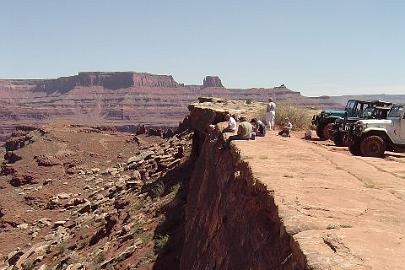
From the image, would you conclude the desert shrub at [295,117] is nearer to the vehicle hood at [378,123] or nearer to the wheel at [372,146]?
the vehicle hood at [378,123]

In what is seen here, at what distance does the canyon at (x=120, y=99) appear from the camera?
158500 millimetres

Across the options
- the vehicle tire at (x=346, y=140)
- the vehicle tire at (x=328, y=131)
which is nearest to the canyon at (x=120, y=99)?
the vehicle tire at (x=328, y=131)

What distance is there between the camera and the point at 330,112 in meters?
19.8

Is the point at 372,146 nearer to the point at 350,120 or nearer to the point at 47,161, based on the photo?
the point at 350,120

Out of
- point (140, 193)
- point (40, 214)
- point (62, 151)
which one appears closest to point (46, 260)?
point (140, 193)

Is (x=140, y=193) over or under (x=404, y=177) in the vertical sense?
under

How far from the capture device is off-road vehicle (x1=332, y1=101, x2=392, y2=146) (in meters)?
16.0

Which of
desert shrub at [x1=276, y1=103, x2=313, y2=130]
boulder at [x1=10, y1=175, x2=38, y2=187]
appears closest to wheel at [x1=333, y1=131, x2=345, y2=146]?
desert shrub at [x1=276, y1=103, x2=313, y2=130]

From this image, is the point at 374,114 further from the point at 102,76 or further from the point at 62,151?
the point at 102,76

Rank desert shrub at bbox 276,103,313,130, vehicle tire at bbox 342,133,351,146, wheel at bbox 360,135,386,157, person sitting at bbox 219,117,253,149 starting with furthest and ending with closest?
desert shrub at bbox 276,103,313,130 → vehicle tire at bbox 342,133,351,146 → wheel at bbox 360,135,386,157 → person sitting at bbox 219,117,253,149

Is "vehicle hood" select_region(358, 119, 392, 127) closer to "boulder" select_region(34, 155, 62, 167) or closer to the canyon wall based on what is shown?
the canyon wall

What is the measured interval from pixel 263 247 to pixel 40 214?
2587 centimetres

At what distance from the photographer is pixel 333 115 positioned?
19438 mm

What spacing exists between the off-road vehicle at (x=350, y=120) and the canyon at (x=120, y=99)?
13482 centimetres
